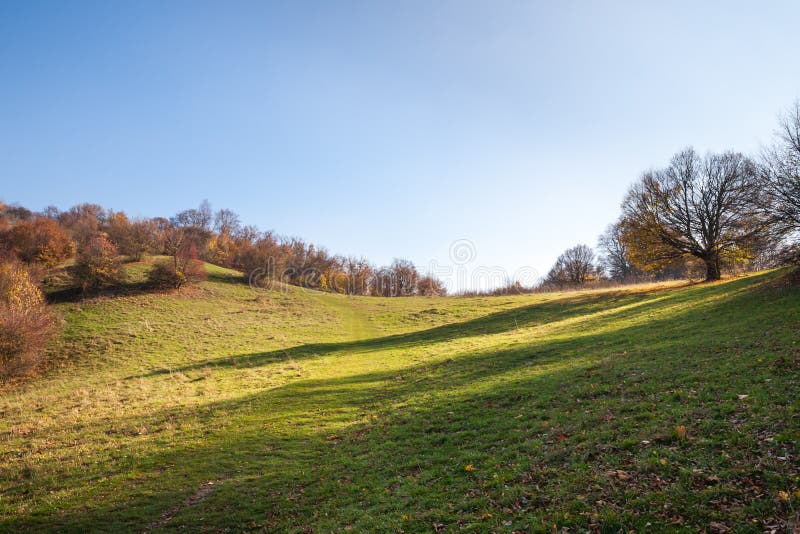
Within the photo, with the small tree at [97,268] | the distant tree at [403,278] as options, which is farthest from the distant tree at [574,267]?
the small tree at [97,268]

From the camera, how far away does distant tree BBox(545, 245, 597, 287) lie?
95438 millimetres

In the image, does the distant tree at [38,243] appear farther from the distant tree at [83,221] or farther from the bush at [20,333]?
the bush at [20,333]

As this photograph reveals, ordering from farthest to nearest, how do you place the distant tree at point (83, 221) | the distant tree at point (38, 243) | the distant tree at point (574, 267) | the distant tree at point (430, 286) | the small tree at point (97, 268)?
the distant tree at point (430, 286)
the distant tree at point (574, 267)
the distant tree at point (83, 221)
the distant tree at point (38, 243)
the small tree at point (97, 268)

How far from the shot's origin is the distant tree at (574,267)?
95.4 m

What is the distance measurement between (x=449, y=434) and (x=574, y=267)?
321ft

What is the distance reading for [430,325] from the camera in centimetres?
4353

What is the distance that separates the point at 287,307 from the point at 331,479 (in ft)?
149

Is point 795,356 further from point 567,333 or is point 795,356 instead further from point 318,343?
point 318,343

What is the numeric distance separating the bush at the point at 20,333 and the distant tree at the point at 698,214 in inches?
2207

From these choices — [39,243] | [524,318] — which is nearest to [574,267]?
[524,318]

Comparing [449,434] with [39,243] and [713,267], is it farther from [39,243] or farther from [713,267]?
[39,243]

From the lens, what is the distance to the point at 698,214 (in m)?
38.9

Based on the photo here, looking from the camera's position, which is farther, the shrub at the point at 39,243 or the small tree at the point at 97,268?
the shrub at the point at 39,243

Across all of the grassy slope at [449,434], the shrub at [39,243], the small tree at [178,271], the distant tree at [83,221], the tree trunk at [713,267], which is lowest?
the grassy slope at [449,434]
